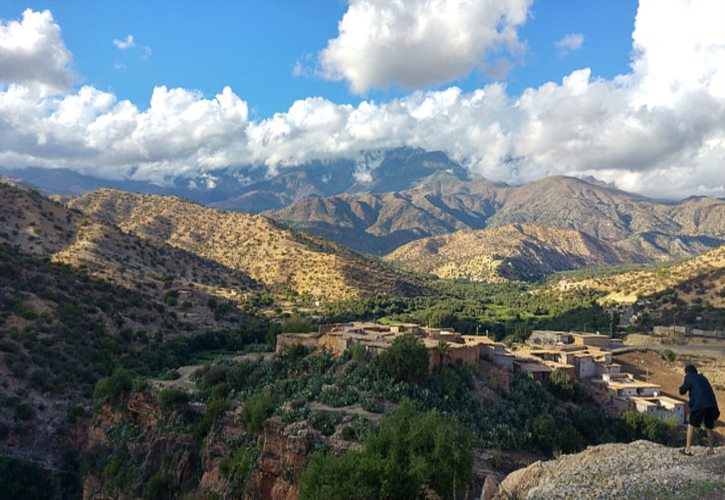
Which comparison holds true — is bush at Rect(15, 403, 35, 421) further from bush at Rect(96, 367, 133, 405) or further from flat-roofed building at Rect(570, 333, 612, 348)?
flat-roofed building at Rect(570, 333, 612, 348)

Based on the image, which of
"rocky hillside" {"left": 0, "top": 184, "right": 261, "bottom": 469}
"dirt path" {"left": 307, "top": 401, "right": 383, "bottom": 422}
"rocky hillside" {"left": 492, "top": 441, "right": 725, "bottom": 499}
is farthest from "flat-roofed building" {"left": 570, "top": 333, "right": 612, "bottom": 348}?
"rocky hillside" {"left": 492, "top": 441, "right": 725, "bottom": 499}

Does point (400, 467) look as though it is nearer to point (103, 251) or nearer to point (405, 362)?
point (405, 362)

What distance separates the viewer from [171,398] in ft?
105

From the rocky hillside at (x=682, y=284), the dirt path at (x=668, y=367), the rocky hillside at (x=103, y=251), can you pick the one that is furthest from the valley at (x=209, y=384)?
the dirt path at (x=668, y=367)

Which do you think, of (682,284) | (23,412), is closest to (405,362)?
(23,412)

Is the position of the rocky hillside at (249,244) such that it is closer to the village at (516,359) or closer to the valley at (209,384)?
the valley at (209,384)

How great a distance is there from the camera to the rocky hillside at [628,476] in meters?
11.7

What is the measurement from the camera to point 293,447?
24219mm

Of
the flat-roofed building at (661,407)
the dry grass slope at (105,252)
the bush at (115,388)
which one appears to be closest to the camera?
the bush at (115,388)

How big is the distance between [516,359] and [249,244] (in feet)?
301

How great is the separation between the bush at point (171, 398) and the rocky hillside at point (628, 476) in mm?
21891

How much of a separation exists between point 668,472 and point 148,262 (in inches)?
3321

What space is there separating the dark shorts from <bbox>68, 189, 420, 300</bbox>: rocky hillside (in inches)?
3320

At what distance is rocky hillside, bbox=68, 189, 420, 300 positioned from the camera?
4171 inches
